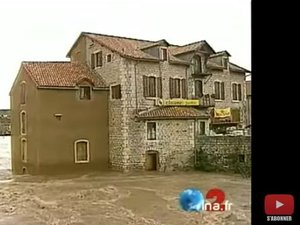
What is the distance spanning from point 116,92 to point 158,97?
22 cm

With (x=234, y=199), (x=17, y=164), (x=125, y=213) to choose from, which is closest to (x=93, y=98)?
(x=17, y=164)

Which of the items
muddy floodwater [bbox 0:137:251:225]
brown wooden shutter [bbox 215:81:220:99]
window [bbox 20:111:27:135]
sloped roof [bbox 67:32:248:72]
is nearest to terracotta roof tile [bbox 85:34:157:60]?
sloped roof [bbox 67:32:248:72]

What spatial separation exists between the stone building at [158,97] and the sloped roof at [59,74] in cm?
6

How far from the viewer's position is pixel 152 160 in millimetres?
2156

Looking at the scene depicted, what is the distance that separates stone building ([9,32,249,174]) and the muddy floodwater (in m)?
0.11

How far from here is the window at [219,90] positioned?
6.32 feet

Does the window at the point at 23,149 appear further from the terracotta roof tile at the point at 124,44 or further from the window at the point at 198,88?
the window at the point at 198,88

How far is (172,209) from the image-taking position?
5.71 feet
